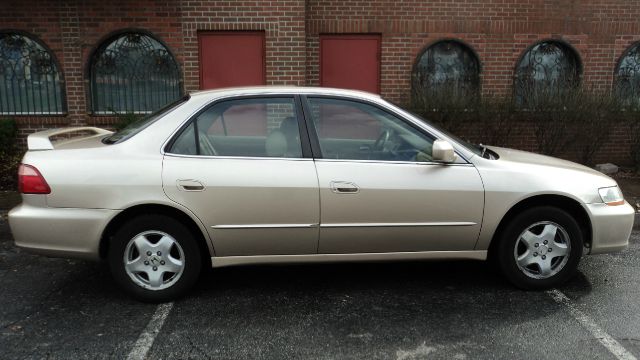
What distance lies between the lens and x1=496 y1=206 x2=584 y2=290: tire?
13.3 ft

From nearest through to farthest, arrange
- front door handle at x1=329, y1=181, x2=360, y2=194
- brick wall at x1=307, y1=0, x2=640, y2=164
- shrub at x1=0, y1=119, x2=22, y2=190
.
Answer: front door handle at x1=329, y1=181, x2=360, y2=194
shrub at x1=0, y1=119, x2=22, y2=190
brick wall at x1=307, y1=0, x2=640, y2=164

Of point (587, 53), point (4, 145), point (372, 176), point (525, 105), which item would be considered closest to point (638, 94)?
point (587, 53)

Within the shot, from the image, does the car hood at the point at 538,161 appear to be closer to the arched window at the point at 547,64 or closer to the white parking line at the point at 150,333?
the white parking line at the point at 150,333

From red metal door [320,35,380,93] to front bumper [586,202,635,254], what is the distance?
5438mm

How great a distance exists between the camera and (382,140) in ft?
13.6

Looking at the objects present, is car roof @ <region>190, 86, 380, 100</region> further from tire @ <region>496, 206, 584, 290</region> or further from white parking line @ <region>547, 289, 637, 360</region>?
white parking line @ <region>547, 289, 637, 360</region>

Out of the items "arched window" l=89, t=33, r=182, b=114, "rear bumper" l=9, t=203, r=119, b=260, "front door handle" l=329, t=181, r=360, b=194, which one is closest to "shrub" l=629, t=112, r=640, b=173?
"front door handle" l=329, t=181, r=360, b=194

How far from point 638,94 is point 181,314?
8339 millimetres

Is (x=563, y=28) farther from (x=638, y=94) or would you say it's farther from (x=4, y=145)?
(x=4, y=145)

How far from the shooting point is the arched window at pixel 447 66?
29.9 feet

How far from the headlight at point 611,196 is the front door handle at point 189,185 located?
300 centimetres

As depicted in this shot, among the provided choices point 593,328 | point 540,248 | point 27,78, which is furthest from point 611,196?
point 27,78

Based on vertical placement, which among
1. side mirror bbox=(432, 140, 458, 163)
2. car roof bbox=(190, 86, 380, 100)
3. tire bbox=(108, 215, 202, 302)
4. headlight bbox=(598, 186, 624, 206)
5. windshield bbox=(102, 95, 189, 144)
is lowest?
tire bbox=(108, 215, 202, 302)

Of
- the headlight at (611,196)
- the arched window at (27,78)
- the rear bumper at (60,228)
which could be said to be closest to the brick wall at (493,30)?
the arched window at (27,78)
